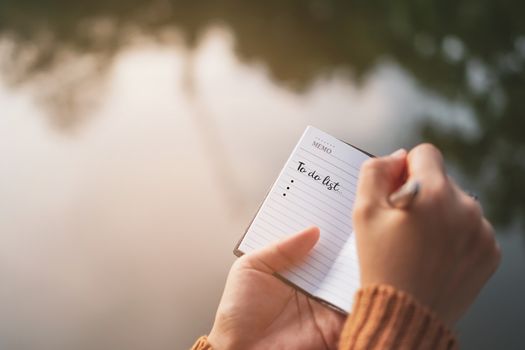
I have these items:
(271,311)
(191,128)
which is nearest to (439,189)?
(271,311)

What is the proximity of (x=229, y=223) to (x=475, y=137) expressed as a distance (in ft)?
2.50

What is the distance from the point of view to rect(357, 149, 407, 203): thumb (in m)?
0.52

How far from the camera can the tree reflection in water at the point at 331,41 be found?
4.97ft

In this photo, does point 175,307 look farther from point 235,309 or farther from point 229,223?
point 235,309

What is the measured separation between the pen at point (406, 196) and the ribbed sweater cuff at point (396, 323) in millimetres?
82

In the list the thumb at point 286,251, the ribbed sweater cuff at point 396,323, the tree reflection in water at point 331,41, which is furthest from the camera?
the tree reflection in water at point 331,41

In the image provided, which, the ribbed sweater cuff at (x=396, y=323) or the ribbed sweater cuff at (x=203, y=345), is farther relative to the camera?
the ribbed sweater cuff at (x=203, y=345)

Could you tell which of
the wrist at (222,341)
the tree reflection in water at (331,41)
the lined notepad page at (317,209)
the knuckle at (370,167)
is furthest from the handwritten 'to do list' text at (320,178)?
the tree reflection in water at (331,41)

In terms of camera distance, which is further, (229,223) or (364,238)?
(229,223)

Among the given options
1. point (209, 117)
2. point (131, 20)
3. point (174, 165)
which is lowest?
point (174, 165)

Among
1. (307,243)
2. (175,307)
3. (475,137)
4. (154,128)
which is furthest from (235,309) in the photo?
(475,137)

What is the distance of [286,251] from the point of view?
600 mm

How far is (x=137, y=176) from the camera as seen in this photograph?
4.47 ft

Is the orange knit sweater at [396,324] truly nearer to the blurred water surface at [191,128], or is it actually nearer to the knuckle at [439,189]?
the knuckle at [439,189]
